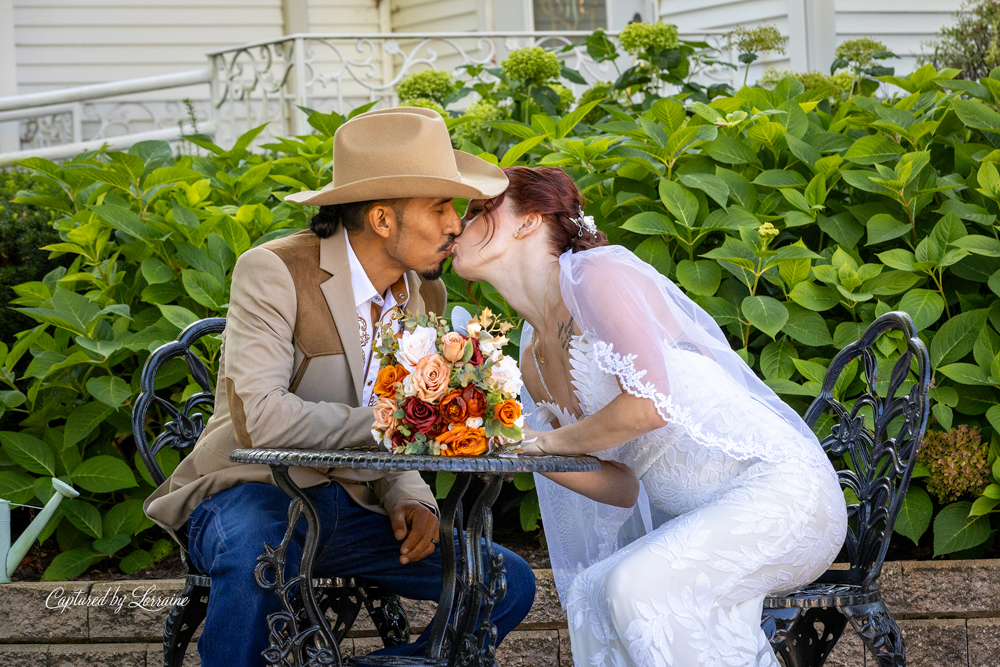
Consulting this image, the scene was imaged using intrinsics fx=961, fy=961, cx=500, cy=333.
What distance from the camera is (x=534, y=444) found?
2.21 meters

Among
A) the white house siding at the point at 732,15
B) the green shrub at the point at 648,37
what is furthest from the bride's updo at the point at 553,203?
the white house siding at the point at 732,15

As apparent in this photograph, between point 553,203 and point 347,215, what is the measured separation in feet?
1.84

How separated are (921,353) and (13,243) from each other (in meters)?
3.78

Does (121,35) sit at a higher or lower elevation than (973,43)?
higher

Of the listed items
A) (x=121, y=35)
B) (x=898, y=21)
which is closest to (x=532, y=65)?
(x=898, y=21)

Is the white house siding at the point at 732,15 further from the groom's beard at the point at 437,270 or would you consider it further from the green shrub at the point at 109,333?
the groom's beard at the point at 437,270

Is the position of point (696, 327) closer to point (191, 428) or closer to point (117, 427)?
point (191, 428)

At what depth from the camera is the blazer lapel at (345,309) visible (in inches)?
96.2

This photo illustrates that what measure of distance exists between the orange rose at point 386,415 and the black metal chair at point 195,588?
1.68 feet

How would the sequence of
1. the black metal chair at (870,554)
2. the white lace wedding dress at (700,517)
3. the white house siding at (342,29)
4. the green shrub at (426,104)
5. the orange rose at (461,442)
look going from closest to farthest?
the orange rose at (461,442) < the white lace wedding dress at (700,517) < the black metal chair at (870,554) < the green shrub at (426,104) < the white house siding at (342,29)

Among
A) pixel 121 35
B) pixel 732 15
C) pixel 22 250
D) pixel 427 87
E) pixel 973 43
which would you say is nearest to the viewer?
pixel 22 250

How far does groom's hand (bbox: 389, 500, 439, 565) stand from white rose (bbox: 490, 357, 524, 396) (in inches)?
24.8

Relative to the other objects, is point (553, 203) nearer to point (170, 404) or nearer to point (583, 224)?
point (583, 224)

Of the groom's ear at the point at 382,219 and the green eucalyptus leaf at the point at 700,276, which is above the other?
Result: the groom's ear at the point at 382,219
